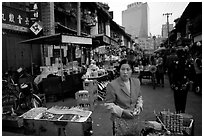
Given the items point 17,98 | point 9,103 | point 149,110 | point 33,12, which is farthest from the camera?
point 33,12

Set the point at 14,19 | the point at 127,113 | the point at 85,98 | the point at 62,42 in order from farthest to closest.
Result: the point at 14,19, the point at 62,42, the point at 85,98, the point at 127,113

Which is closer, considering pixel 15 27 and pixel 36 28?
pixel 15 27

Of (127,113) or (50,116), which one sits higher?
(127,113)

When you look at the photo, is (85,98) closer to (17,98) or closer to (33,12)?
(17,98)

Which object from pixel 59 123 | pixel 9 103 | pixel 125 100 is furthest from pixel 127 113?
pixel 9 103

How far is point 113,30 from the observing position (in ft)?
89.6

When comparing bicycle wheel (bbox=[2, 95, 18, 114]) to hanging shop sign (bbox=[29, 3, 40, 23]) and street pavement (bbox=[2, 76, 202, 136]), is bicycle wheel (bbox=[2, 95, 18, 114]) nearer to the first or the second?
street pavement (bbox=[2, 76, 202, 136])

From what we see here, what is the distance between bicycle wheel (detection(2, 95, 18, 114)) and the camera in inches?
180

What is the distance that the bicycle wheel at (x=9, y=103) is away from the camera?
4559 mm

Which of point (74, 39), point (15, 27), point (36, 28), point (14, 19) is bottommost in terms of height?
point (74, 39)

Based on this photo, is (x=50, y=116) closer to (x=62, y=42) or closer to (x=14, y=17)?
(x=62, y=42)

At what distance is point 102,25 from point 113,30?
247 inches

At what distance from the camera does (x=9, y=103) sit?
4820mm

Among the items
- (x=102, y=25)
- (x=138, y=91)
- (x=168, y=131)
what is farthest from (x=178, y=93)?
(x=102, y=25)
